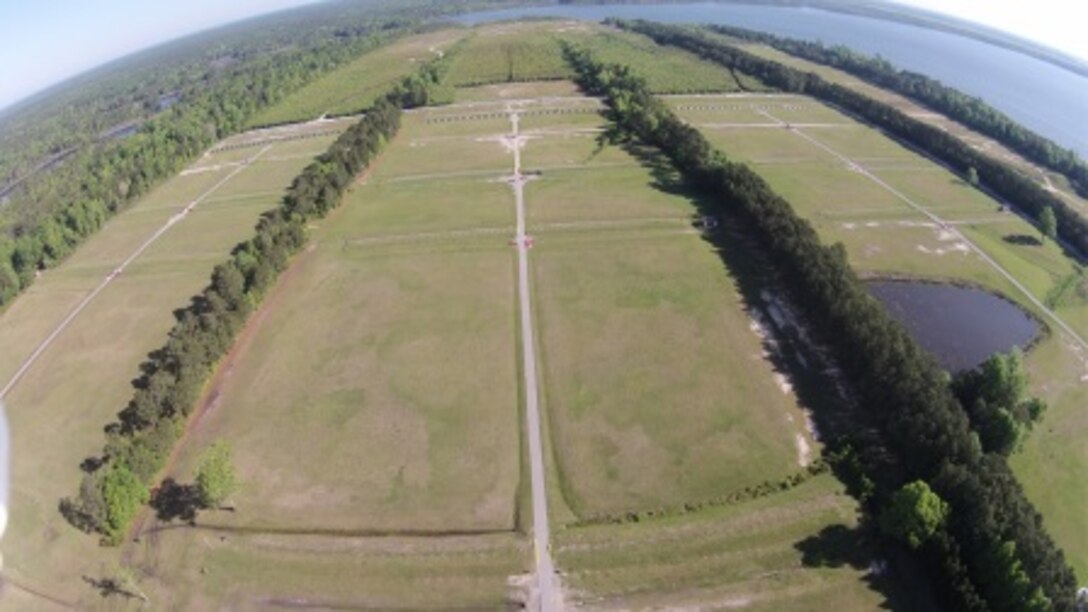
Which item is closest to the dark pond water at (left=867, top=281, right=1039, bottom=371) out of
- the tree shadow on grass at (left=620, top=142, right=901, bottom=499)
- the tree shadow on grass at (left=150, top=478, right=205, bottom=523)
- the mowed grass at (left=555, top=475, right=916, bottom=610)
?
the tree shadow on grass at (left=620, top=142, right=901, bottom=499)

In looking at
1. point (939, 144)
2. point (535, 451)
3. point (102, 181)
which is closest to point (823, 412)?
point (535, 451)

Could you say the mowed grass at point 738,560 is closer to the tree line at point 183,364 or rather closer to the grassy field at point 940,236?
the grassy field at point 940,236

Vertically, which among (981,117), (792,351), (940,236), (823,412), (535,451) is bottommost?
(535,451)

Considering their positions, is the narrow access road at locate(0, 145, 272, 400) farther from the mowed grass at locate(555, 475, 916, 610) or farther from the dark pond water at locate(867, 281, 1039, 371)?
the dark pond water at locate(867, 281, 1039, 371)

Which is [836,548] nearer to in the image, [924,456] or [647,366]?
[924,456]

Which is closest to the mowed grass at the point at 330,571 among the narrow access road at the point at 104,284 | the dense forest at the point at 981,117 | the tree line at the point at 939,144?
the narrow access road at the point at 104,284

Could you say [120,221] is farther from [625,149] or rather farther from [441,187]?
[625,149]
